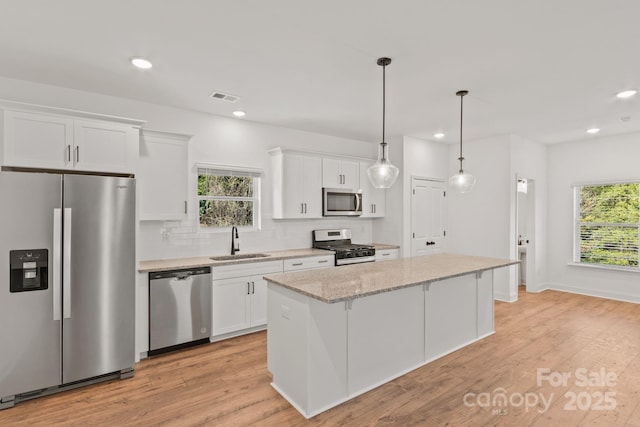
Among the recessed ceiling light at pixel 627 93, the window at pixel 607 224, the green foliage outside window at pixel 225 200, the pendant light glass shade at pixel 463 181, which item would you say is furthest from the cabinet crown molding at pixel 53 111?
the window at pixel 607 224

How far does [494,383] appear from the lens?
2.89 meters

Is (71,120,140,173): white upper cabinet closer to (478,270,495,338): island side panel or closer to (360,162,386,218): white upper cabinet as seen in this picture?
(360,162,386,218): white upper cabinet

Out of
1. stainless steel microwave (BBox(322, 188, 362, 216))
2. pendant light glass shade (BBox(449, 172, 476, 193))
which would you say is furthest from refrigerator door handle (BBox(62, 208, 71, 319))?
pendant light glass shade (BBox(449, 172, 476, 193))

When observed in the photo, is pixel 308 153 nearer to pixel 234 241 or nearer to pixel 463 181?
pixel 234 241

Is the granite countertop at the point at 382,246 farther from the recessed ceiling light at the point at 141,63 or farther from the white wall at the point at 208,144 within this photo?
the recessed ceiling light at the point at 141,63

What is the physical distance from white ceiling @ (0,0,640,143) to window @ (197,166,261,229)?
0.81 metres

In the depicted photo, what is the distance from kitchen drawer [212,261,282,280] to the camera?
3.84 m

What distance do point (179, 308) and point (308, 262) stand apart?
169 centimetres

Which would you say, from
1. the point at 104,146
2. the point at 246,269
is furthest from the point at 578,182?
the point at 104,146

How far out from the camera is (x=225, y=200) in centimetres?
454

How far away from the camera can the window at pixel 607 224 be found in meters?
5.55

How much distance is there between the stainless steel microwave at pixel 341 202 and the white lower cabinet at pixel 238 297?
1360 mm

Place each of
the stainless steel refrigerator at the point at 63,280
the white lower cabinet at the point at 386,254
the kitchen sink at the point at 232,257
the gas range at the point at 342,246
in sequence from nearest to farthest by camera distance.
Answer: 1. the stainless steel refrigerator at the point at 63,280
2. the kitchen sink at the point at 232,257
3. the gas range at the point at 342,246
4. the white lower cabinet at the point at 386,254

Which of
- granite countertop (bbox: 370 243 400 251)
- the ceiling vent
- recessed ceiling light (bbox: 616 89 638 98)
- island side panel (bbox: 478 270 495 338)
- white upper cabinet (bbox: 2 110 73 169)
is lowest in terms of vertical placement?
island side panel (bbox: 478 270 495 338)
